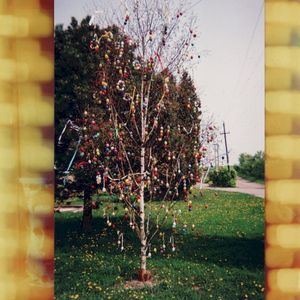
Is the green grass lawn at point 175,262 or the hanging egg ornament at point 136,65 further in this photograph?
the hanging egg ornament at point 136,65

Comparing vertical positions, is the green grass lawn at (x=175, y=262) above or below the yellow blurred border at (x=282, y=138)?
below

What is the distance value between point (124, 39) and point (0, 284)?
414 cm

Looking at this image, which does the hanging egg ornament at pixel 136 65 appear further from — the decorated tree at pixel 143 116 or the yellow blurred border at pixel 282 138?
the yellow blurred border at pixel 282 138

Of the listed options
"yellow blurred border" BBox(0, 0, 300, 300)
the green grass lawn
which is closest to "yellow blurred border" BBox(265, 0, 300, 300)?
"yellow blurred border" BBox(0, 0, 300, 300)

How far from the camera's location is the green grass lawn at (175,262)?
164 inches

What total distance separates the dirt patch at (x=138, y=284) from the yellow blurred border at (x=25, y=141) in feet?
11.4

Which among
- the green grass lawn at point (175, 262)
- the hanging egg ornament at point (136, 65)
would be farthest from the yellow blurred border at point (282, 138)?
the hanging egg ornament at point (136, 65)

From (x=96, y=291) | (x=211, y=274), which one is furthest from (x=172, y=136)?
(x=96, y=291)

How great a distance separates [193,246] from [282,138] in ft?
18.1

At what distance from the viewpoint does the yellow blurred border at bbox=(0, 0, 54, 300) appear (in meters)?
1.01

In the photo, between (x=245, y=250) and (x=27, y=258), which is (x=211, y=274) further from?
(x=27, y=258)

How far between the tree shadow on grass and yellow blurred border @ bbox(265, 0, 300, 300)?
428cm

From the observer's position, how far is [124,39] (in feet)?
15.8

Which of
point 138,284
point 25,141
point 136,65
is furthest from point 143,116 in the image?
point 25,141
